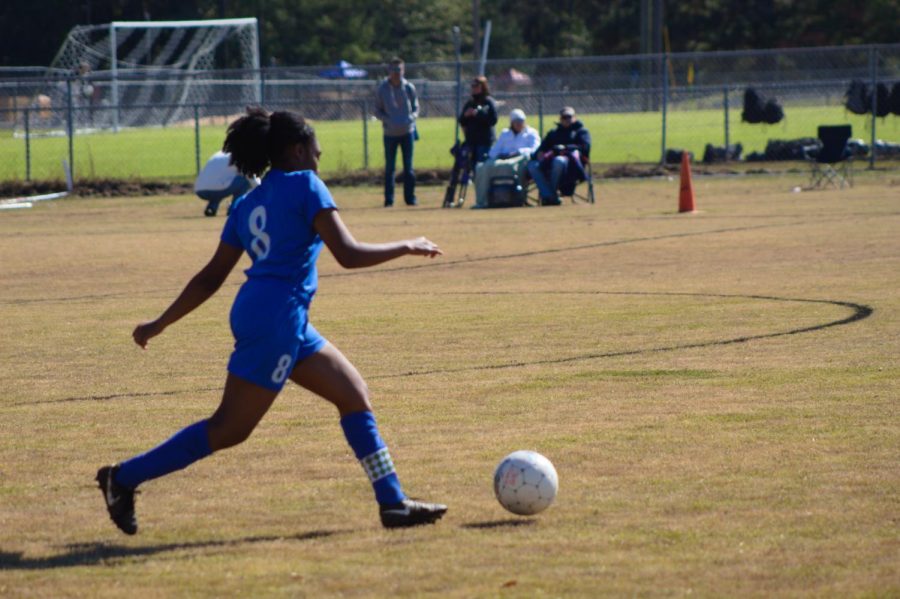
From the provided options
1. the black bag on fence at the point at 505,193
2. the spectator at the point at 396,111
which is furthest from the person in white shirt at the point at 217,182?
the black bag on fence at the point at 505,193

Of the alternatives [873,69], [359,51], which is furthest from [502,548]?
[359,51]

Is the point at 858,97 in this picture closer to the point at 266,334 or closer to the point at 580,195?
the point at 580,195

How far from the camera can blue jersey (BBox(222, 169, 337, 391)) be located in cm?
561

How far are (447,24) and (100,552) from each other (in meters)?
84.7

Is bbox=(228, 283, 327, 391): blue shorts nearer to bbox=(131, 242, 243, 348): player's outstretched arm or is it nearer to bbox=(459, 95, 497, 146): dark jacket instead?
bbox=(131, 242, 243, 348): player's outstretched arm

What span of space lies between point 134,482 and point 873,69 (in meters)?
27.7

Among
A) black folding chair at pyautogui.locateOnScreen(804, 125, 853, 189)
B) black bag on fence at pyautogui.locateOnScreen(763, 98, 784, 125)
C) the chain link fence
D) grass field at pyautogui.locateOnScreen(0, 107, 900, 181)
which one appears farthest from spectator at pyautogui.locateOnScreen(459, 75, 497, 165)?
black bag on fence at pyautogui.locateOnScreen(763, 98, 784, 125)

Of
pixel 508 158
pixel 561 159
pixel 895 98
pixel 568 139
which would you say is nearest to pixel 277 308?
pixel 561 159

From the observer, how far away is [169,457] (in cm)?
583

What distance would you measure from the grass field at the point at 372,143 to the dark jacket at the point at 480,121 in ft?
23.8

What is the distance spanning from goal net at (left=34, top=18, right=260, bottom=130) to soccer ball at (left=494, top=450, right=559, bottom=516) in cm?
4337

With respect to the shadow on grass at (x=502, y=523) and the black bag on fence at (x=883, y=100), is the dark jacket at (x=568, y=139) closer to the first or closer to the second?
the black bag on fence at (x=883, y=100)

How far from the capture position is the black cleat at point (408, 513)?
229 inches

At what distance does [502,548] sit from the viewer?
554 centimetres
